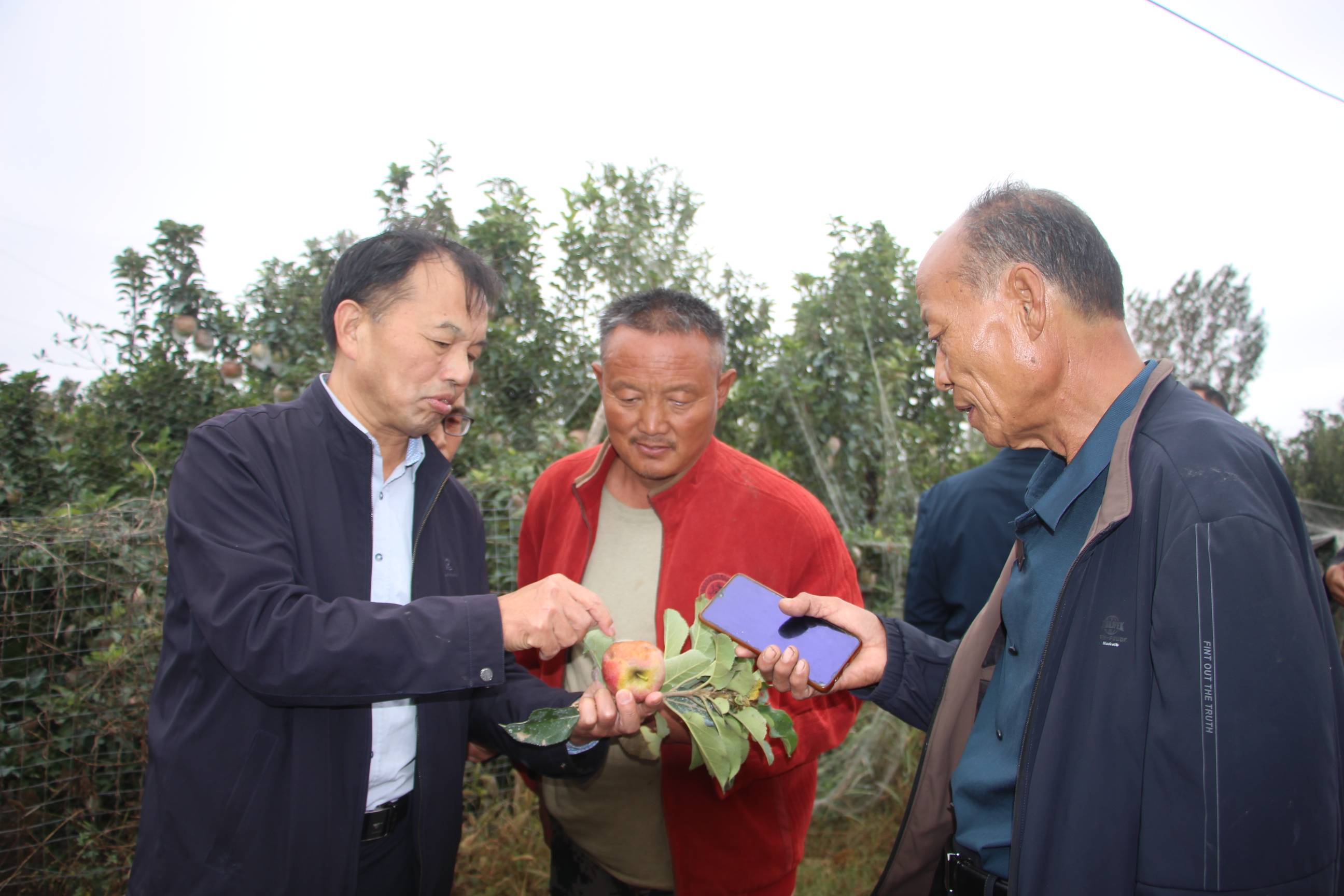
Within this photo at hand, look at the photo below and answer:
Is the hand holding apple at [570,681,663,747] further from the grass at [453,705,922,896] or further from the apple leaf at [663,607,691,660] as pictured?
the grass at [453,705,922,896]

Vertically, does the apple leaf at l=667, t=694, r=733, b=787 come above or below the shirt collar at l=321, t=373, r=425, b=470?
below

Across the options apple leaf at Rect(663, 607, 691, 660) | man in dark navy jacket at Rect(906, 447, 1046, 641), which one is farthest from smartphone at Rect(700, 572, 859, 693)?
man in dark navy jacket at Rect(906, 447, 1046, 641)

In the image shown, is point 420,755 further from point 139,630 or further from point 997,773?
point 139,630

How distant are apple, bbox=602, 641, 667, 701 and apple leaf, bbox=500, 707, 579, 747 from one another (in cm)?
13

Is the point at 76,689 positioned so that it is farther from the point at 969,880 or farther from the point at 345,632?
the point at 969,880

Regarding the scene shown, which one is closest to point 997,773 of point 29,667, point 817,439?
point 29,667

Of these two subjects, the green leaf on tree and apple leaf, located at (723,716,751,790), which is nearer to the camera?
apple leaf, located at (723,716,751,790)

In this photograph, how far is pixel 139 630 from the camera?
11.9 feet

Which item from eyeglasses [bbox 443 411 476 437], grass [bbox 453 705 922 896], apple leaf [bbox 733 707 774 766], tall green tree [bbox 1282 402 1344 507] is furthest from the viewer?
tall green tree [bbox 1282 402 1344 507]

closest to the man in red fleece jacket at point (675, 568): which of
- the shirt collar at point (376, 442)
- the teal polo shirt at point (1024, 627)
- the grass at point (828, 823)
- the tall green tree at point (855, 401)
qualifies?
the shirt collar at point (376, 442)

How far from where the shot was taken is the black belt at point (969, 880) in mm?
1684

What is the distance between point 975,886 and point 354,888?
1.53 m

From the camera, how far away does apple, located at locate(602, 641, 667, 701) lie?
2033 millimetres

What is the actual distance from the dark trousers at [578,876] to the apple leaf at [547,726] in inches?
37.6
